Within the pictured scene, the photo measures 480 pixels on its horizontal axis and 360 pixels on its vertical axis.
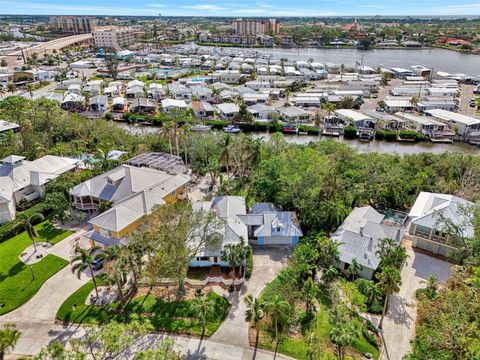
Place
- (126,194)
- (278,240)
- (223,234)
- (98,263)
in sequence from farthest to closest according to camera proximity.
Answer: (126,194)
(278,240)
(223,234)
(98,263)

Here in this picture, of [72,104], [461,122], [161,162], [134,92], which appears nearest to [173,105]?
[134,92]

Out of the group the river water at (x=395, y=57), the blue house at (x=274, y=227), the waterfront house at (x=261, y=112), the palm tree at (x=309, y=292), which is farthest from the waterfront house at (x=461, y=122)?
the river water at (x=395, y=57)

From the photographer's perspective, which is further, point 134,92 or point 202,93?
point 134,92

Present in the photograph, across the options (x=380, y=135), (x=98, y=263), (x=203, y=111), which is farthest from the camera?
(x=203, y=111)

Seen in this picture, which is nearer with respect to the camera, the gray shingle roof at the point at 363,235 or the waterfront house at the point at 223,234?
the gray shingle roof at the point at 363,235

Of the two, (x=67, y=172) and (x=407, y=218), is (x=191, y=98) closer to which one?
(x=67, y=172)

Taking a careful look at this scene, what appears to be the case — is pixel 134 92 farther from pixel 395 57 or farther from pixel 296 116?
pixel 395 57

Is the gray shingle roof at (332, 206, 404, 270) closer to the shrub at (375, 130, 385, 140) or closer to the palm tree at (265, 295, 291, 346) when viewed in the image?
the palm tree at (265, 295, 291, 346)

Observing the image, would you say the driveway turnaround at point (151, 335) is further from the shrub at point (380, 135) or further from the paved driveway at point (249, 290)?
the shrub at point (380, 135)

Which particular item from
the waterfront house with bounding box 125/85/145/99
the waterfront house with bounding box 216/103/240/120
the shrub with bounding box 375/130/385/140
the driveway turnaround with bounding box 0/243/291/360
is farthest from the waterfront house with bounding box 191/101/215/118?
the driveway turnaround with bounding box 0/243/291/360
